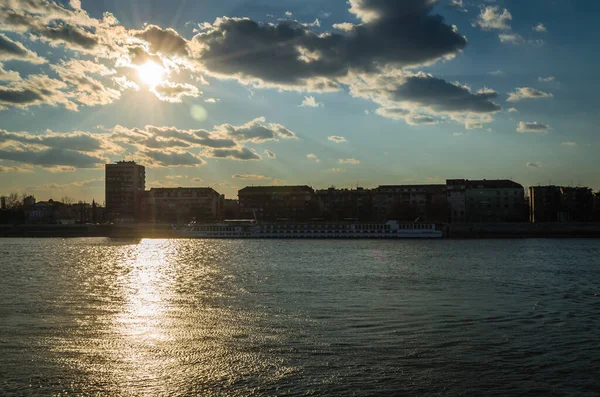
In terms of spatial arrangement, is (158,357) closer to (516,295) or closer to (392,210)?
(516,295)

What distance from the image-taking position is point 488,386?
13398mm

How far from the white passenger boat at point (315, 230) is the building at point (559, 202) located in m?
52.9

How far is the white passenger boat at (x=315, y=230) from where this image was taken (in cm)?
10619

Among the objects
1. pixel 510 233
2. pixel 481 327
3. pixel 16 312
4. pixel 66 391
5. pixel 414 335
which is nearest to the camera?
pixel 66 391

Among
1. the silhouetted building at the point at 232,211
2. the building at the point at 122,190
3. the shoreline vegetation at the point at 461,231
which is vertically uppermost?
the building at the point at 122,190

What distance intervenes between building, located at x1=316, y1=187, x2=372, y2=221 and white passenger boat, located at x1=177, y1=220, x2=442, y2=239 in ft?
122

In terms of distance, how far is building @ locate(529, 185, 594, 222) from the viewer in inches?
5719

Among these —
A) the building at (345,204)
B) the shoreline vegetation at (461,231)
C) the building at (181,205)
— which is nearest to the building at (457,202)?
the building at (345,204)

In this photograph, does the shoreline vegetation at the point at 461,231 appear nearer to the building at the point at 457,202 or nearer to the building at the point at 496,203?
the building at the point at 457,202

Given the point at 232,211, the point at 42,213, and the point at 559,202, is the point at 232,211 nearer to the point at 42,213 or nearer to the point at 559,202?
the point at 42,213

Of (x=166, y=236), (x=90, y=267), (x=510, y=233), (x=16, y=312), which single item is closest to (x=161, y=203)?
(x=166, y=236)

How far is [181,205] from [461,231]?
8532 cm

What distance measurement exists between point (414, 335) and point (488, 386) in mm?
5044

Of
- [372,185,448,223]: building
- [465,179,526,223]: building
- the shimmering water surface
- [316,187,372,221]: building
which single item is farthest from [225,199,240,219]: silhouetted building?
the shimmering water surface
